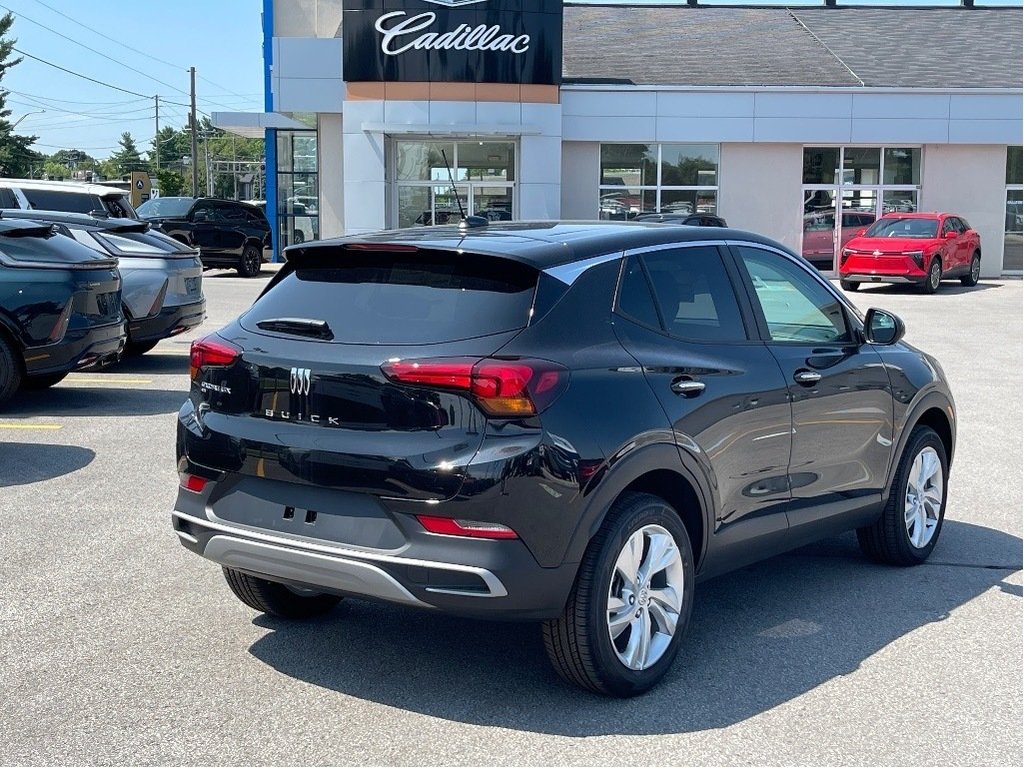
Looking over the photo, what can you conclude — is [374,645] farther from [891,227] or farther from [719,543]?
[891,227]

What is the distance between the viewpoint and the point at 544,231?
4.98 meters

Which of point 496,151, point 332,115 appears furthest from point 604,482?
point 332,115

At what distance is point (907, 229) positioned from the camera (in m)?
27.3

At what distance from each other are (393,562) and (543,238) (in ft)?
4.73

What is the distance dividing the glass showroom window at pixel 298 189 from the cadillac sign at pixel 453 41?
23.9ft

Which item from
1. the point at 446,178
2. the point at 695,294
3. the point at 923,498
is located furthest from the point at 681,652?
the point at 446,178

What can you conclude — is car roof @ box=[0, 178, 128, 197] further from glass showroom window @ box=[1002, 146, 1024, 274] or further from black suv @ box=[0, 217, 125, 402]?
glass showroom window @ box=[1002, 146, 1024, 274]

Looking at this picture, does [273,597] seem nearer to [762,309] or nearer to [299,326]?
[299,326]

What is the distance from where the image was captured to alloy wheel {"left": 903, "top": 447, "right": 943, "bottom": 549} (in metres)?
6.32

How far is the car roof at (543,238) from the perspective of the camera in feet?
14.7

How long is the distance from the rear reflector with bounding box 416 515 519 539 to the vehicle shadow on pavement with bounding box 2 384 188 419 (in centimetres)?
712

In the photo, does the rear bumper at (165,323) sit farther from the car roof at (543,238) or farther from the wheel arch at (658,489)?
the wheel arch at (658,489)

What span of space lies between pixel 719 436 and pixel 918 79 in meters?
30.8

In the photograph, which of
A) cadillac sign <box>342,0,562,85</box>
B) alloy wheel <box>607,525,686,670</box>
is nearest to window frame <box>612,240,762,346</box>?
alloy wheel <box>607,525,686,670</box>
